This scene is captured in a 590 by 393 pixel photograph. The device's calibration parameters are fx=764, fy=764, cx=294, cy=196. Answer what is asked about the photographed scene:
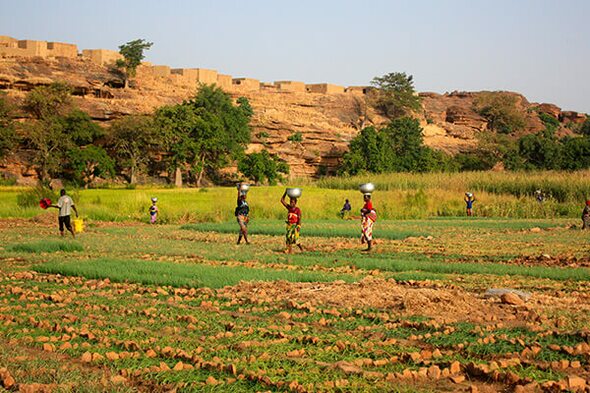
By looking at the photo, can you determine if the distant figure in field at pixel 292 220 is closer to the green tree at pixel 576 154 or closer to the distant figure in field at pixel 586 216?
the distant figure in field at pixel 586 216

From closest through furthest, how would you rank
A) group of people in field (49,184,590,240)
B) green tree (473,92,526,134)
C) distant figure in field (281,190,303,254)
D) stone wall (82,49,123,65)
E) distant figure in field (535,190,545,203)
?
1. distant figure in field (281,190,303,254)
2. group of people in field (49,184,590,240)
3. distant figure in field (535,190,545,203)
4. stone wall (82,49,123,65)
5. green tree (473,92,526,134)

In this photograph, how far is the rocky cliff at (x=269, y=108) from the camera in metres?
70.4

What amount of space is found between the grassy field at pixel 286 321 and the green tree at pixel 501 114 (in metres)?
114

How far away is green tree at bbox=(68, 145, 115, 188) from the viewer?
57344 millimetres

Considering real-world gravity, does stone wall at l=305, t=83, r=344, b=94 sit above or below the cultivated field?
above

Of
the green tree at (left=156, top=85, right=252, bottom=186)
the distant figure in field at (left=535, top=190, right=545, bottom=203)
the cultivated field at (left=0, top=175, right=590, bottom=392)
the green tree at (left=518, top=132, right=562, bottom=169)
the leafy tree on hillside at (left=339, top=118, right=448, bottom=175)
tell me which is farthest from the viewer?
the green tree at (left=518, top=132, right=562, bottom=169)

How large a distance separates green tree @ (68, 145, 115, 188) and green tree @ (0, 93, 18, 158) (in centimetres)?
449

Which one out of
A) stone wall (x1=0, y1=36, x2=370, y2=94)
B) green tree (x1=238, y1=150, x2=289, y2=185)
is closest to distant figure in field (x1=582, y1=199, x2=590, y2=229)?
green tree (x1=238, y1=150, x2=289, y2=185)

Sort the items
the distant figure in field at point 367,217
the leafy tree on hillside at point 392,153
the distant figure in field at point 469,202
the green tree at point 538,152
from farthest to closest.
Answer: the green tree at point 538,152
the leafy tree on hillside at point 392,153
the distant figure in field at point 469,202
the distant figure in field at point 367,217

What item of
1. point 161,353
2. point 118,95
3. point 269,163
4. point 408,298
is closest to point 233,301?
point 408,298

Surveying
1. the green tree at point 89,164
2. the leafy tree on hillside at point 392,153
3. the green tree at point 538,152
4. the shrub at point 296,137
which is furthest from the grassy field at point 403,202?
the shrub at point 296,137

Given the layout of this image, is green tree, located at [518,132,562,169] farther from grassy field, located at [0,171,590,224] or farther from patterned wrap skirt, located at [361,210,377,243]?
patterned wrap skirt, located at [361,210,377,243]

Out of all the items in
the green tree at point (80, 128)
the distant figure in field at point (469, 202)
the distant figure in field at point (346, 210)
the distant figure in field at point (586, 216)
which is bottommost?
the distant figure in field at point (346, 210)

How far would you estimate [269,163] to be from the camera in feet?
234
